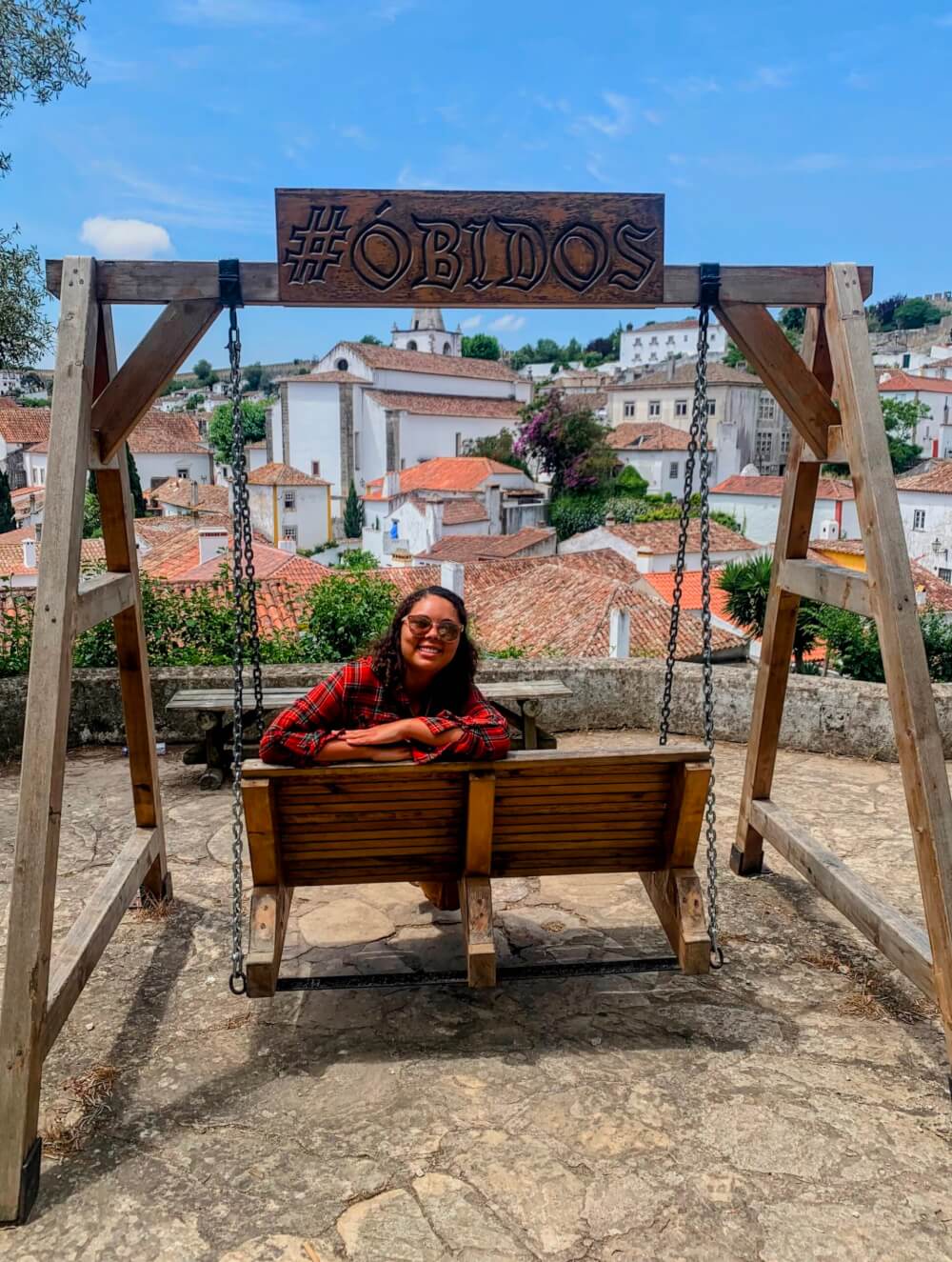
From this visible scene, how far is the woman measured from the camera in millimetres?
3225

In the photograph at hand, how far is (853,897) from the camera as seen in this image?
3922 mm

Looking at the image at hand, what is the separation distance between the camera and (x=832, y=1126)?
297 centimetres

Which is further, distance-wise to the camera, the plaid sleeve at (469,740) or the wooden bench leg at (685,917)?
the wooden bench leg at (685,917)

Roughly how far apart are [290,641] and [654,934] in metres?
5.23

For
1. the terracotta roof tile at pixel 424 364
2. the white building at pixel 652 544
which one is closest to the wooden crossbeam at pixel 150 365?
the white building at pixel 652 544

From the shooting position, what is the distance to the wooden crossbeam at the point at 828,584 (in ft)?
12.3

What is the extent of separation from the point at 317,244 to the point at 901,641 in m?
2.42

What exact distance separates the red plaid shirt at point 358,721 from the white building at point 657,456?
64.7 meters

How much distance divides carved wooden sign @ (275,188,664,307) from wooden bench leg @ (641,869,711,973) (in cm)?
209

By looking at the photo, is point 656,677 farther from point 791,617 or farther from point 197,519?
point 197,519

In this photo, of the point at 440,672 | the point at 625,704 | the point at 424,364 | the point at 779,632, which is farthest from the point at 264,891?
the point at 424,364

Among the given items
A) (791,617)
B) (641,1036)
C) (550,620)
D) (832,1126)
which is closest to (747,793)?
(791,617)

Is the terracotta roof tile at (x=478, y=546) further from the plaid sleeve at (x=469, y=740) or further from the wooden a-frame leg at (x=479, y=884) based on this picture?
the plaid sleeve at (x=469, y=740)

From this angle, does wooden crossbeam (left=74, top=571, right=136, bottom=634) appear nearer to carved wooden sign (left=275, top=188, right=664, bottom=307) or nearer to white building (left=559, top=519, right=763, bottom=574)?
carved wooden sign (left=275, top=188, right=664, bottom=307)
